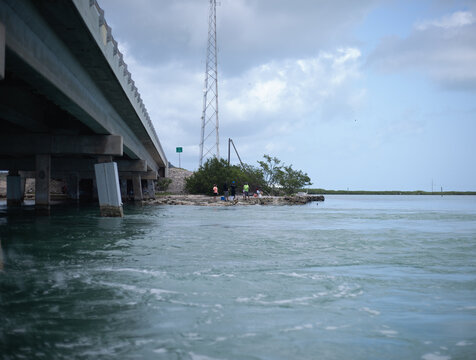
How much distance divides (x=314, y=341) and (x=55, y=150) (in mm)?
25344

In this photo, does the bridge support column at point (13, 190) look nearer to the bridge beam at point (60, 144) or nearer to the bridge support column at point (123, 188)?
the bridge beam at point (60, 144)

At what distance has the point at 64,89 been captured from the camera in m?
16.3

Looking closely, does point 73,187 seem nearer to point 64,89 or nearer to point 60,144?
point 60,144

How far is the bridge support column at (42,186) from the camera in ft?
95.2

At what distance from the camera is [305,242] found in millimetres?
16203

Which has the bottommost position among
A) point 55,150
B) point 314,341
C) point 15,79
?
point 314,341

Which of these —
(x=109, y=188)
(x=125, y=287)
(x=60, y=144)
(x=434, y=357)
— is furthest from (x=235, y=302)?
(x=60, y=144)

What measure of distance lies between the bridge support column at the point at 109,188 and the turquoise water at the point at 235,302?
13985 mm

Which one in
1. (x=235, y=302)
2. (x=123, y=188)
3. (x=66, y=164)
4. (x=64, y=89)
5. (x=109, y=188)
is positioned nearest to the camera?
(x=235, y=302)

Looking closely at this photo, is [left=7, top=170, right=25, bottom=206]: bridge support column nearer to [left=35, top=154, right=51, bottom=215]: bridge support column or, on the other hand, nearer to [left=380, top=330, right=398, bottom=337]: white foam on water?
[left=35, top=154, right=51, bottom=215]: bridge support column

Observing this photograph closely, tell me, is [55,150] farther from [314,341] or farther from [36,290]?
[314,341]

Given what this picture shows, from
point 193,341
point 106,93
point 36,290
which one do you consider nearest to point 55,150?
point 106,93

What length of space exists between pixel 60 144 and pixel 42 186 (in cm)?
415

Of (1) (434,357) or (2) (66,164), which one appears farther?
(2) (66,164)
